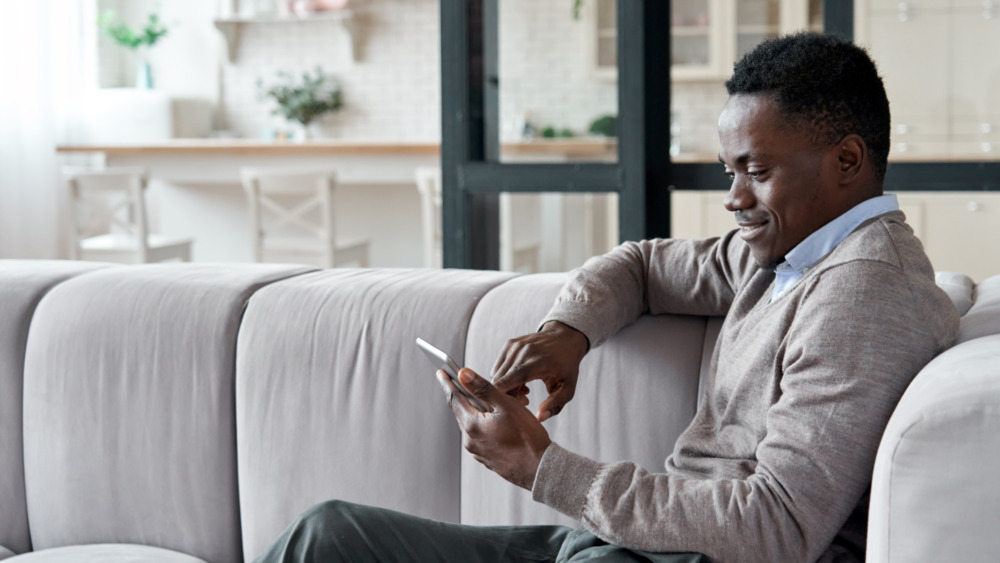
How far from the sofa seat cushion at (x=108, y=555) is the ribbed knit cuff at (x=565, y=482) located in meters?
0.71

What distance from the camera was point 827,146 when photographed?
107 cm

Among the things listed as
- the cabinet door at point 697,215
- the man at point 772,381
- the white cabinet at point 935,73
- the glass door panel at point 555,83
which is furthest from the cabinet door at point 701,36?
the man at point 772,381

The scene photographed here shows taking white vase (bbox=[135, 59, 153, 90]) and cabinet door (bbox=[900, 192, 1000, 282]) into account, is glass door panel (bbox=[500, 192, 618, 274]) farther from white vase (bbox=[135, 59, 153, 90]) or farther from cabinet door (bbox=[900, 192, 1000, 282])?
white vase (bbox=[135, 59, 153, 90])

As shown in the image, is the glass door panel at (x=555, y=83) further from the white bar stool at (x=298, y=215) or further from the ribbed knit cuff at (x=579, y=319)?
the white bar stool at (x=298, y=215)

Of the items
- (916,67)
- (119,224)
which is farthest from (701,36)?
(119,224)

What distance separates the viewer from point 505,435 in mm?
1073

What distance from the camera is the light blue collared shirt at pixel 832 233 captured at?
1.08m

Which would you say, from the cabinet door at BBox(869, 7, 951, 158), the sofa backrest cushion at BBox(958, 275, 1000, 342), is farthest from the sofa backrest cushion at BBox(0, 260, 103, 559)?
the cabinet door at BBox(869, 7, 951, 158)

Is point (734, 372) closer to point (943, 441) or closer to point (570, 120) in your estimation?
point (943, 441)

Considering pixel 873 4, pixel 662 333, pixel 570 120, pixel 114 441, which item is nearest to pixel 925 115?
pixel 873 4

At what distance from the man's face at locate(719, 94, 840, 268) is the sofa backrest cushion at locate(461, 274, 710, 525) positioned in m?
0.29

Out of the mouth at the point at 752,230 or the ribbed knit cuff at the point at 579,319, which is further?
the ribbed knit cuff at the point at 579,319

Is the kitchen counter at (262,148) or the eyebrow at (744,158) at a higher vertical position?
the kitchen counter at (262,148)

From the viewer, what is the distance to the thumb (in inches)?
41.6
